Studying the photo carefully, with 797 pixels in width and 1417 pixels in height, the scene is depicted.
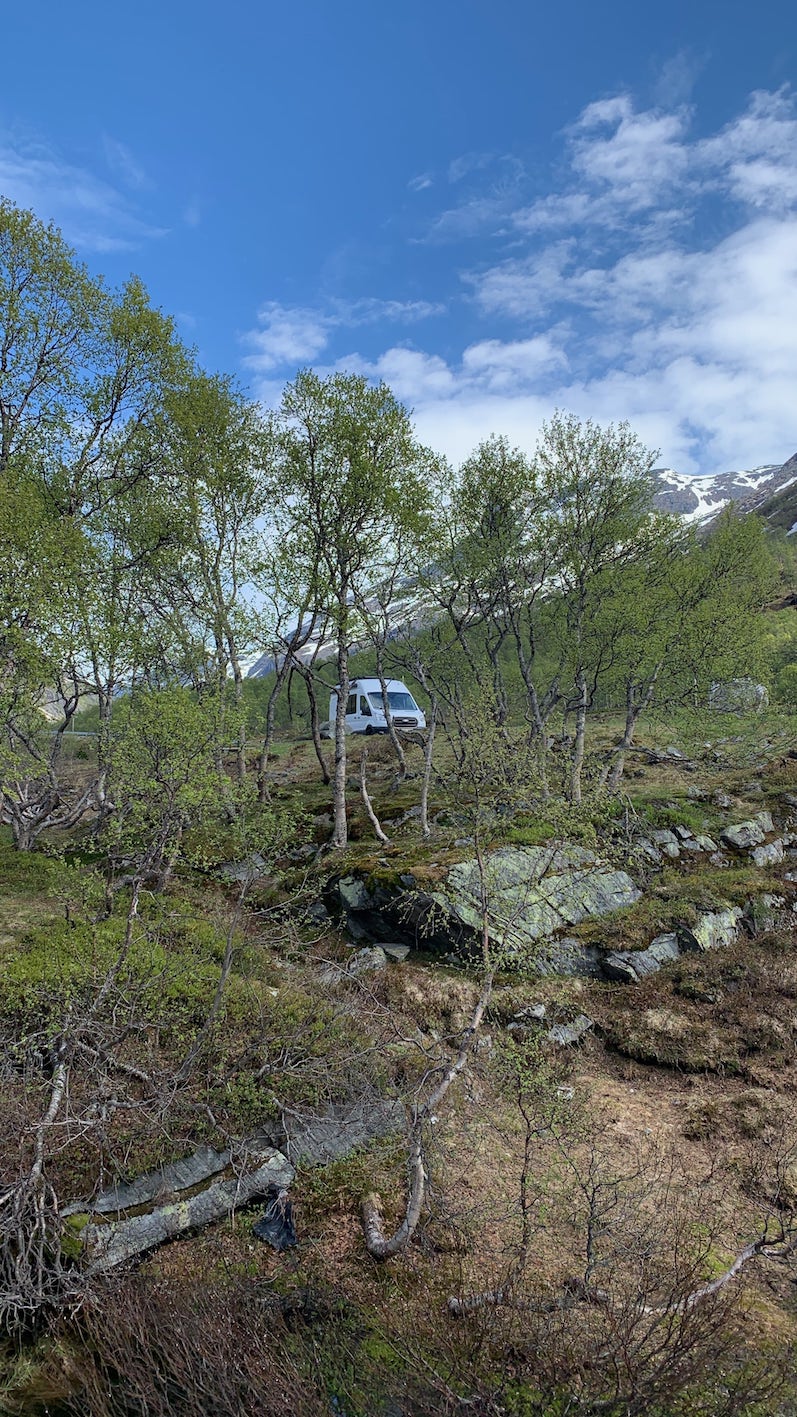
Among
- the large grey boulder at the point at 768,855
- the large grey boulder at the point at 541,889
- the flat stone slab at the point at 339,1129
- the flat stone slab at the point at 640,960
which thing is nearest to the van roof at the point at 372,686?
the large grey boulder at the point at 541,889

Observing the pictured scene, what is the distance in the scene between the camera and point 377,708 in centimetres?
3269

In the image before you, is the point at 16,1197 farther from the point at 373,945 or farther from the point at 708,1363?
the point at 373,945

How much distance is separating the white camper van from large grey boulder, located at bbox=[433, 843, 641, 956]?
1577 centimetres

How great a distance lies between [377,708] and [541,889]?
736 inches

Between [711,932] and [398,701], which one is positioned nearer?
[711,932]

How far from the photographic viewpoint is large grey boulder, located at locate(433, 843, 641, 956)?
46.3 ft

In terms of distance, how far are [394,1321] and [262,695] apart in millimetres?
59060

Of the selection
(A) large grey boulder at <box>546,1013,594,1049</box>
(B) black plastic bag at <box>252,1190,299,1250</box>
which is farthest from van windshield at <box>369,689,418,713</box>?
(B) black plastic bag at <box>252,1190,299,1250</box>

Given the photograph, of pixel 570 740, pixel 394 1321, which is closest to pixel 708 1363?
pixel 394 1321

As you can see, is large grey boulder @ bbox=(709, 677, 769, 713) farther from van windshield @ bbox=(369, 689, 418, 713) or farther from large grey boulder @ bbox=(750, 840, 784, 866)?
van windshield @ bbox=(369, 689, 418, 713)

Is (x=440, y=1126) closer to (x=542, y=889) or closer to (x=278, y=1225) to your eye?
(x=278, y=1225)

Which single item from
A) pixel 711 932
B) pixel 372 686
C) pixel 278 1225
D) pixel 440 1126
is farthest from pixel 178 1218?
pixel 372 686

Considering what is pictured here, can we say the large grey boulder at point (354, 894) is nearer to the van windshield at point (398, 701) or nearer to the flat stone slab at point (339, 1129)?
the flat stone slab at point (339, 1129)

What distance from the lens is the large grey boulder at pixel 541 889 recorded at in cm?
1412
